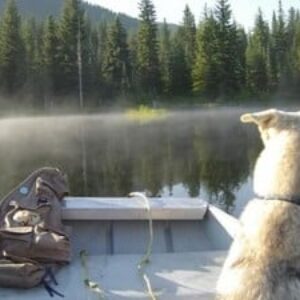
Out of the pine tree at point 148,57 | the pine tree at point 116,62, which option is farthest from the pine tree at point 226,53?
the pine tree at point 116,62

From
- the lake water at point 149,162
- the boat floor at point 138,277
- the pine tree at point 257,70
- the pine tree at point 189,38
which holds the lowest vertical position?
the lake water at point 149,162

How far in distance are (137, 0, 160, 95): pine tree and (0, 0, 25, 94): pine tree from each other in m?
9.53

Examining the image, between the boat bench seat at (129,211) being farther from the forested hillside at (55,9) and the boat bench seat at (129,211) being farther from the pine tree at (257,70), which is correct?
the forested hillside at (55,9)

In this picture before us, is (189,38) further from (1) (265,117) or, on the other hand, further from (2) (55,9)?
(2) (55,9)

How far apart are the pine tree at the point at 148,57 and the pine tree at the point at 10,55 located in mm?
9525

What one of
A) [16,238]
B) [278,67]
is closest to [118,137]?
[16,238]

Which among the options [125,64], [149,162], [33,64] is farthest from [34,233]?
[33,64]

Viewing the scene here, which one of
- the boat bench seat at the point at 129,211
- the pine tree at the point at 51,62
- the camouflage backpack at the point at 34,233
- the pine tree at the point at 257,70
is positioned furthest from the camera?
the pine tree at the point at 257,70

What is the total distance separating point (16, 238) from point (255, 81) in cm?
5128

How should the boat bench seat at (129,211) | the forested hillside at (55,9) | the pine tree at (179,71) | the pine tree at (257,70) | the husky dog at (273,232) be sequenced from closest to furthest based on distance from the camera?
1. the husky dog at (273,232)
2. the boat bench seat at (129,211)
3. the pine tree at (179,71)
4. the pine tree at (257,70)
5. the forested hillside at (55,9)

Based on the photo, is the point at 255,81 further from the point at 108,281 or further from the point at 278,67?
the point at 108,281

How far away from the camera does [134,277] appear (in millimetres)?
3877

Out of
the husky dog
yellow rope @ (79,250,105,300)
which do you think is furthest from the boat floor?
the husky dog

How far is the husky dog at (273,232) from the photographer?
2.24 metres
